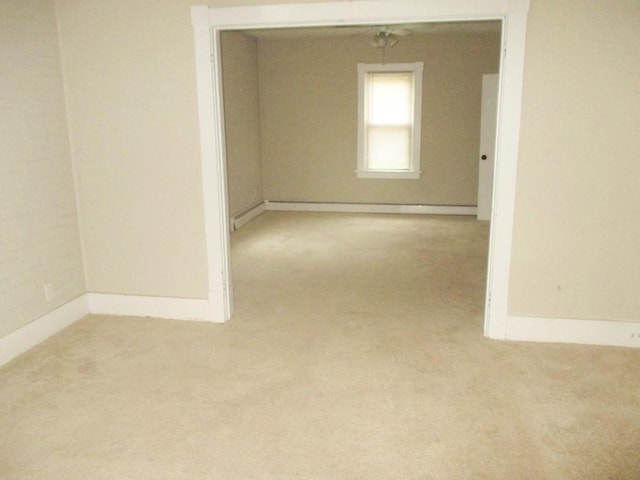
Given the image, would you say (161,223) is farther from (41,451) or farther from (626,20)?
(626,20)

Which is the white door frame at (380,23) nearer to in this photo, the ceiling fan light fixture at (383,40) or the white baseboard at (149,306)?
the white baseboard at (149,306)

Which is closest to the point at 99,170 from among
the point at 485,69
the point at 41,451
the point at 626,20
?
the point at 41,451

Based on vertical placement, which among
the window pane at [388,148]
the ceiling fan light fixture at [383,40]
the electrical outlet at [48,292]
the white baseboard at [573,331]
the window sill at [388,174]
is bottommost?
the white baseboard at [573,331]

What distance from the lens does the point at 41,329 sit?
3.63 m

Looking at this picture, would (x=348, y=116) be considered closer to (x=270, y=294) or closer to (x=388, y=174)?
(x=388, y=174)

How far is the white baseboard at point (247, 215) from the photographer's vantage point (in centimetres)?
719

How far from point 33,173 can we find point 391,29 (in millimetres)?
4987

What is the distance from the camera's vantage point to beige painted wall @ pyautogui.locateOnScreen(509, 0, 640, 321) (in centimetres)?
316

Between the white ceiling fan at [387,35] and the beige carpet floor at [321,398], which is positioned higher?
the white ceiling fan at [387,35]

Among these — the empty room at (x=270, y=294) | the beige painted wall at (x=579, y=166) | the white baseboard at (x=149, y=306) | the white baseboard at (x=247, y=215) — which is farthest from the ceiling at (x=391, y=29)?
the white baseboard at (x=149, y=306)

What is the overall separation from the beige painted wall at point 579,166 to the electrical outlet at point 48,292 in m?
3.18

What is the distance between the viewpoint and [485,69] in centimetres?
756

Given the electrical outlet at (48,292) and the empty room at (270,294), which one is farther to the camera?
the electrical outlet at (48,292)

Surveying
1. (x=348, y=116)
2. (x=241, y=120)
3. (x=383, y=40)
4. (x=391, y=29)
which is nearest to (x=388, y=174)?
(x=348, y=116)
